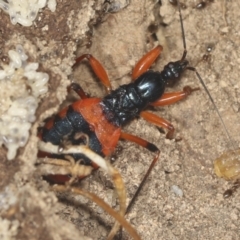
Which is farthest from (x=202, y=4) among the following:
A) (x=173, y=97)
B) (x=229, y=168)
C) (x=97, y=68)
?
(x=229, y=168)

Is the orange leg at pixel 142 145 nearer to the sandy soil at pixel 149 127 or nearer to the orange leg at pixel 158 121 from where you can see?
Result: the sandy soil at pixel 149 127

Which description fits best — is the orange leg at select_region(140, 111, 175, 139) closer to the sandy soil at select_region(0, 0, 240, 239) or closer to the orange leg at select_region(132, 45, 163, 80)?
the sandy soil at select_region(0, 0, 240, 239)

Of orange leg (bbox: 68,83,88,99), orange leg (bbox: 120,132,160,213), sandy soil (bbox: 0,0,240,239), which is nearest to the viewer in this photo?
sandy soil (bbox: 0,0,240,239)

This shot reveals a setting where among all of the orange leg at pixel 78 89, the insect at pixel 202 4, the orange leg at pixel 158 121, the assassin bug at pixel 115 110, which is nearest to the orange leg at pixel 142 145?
the assassin bug at pixel 115 110

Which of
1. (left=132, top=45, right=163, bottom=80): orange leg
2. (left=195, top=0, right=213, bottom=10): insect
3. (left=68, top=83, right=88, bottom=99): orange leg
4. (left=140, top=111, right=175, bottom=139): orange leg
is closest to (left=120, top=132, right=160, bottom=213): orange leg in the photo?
(left=140, top=111, right=175, bottom=139): orange leg

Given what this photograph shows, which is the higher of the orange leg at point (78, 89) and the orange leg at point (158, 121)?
the orange leg at point (158, 121)

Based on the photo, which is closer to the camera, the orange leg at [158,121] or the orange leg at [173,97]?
the orange leg at [158,121]

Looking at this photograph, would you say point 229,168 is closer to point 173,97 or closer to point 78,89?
point 173,97
